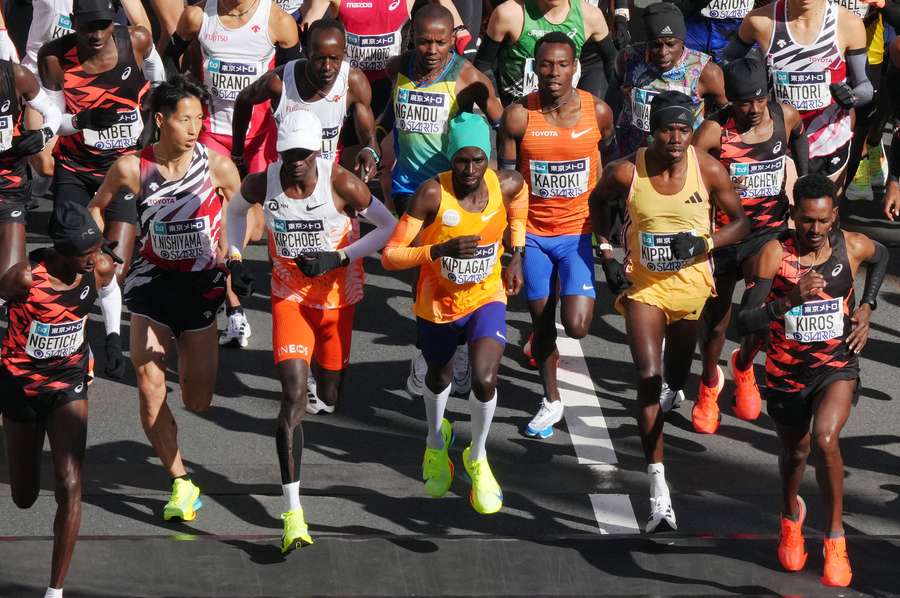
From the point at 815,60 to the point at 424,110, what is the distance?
2.65 meters

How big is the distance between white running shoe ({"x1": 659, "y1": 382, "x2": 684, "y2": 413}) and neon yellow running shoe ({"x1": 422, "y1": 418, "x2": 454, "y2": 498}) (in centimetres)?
148

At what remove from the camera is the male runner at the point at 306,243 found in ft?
26.0

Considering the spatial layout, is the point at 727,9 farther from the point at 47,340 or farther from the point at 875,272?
the point at 47,340

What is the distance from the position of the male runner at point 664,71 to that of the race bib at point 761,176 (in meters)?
0.68

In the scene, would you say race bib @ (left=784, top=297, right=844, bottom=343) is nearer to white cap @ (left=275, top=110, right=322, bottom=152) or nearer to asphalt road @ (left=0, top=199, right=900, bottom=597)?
asphalt road @ (left=0, top=199, right=900, bottom=597)

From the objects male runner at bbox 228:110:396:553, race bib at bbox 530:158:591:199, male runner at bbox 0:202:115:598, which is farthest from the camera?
race bib at bbox 530:158:591:199

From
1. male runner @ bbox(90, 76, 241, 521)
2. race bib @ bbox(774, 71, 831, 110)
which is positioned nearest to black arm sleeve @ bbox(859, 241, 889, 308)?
race bib @ bbox(774, 71, 831, 110)

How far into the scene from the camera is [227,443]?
8.93m

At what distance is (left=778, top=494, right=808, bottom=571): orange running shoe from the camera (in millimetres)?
7486

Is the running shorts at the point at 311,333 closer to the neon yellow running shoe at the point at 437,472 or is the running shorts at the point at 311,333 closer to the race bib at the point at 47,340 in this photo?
the neon yellow running shoe at the point at 437,472

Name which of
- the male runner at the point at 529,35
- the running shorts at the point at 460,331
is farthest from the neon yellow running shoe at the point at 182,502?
the male runner at the point at 529,35

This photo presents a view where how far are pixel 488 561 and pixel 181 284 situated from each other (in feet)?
6.98

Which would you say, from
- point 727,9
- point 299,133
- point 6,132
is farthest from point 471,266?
point 727,9

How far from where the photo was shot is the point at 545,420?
901 centimetres
